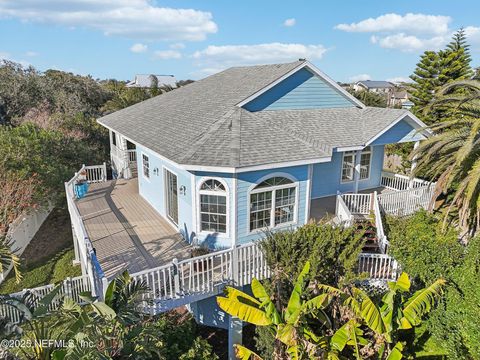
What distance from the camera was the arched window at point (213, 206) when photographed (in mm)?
10609

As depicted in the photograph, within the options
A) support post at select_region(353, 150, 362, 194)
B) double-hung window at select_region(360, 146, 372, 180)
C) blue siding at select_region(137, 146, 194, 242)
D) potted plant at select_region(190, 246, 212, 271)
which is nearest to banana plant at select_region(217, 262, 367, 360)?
potted plant at select_region(190, 246, 212, 271)

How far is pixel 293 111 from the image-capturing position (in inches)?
581

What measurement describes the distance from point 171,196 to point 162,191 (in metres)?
0.84

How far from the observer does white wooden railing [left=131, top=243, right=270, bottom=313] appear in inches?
327

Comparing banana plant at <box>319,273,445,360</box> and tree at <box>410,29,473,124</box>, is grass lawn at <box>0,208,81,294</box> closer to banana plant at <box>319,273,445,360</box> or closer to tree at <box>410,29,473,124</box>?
banana plant at <box>319,273,445,360</box>

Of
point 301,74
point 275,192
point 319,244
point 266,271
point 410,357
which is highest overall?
point 301,74

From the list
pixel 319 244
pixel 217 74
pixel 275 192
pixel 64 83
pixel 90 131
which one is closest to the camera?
pixel 319 244

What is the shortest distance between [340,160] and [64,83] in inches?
1232

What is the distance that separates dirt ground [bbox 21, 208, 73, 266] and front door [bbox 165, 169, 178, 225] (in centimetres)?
749

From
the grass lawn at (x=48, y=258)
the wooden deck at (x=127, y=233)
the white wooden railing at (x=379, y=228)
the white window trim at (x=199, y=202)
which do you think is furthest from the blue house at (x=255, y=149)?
the grass lawn at (x=48, y=258)

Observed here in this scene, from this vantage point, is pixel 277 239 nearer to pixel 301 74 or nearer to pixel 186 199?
pixel 186 199

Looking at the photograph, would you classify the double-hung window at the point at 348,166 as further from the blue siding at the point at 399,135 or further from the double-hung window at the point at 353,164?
the blue siding at the point at 399,135

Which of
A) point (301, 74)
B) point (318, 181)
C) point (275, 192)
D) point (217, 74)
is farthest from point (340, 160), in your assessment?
point (217, 74)

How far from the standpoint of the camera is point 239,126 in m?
11.8
